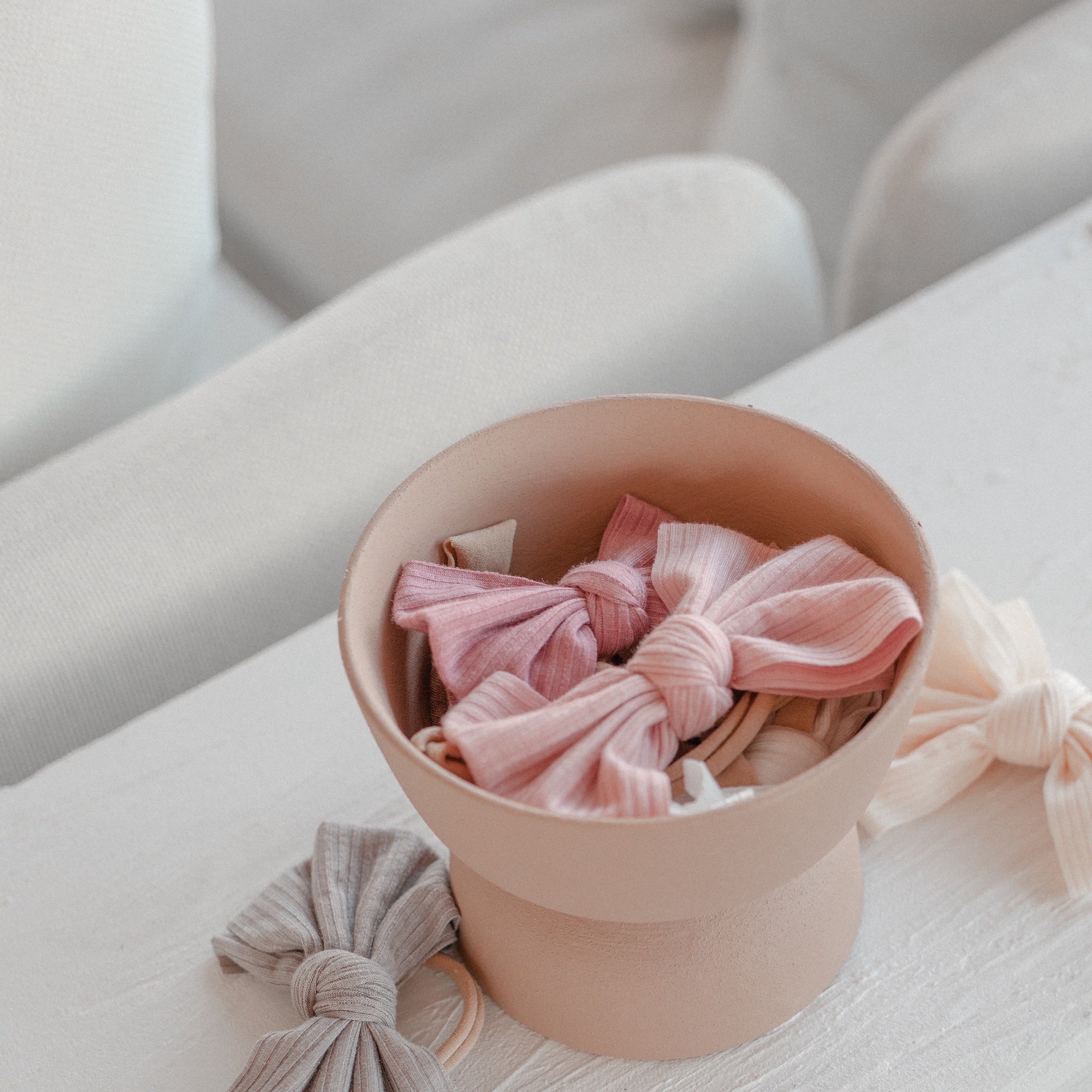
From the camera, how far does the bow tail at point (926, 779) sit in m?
0.48

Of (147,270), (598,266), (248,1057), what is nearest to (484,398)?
(598,266)

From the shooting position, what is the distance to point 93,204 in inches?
28.8

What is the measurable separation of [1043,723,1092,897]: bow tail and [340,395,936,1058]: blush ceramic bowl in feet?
0.26

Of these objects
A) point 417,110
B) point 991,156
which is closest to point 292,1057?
point 991,156

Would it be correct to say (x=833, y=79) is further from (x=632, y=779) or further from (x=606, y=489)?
(x=632, y=779)

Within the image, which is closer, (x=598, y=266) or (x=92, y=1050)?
(x=92, y=1050)

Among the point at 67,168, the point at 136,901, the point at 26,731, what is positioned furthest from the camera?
the point at 67,168

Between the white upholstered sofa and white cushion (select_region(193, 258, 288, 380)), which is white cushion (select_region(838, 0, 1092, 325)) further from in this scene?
white cushion (select_region(193, 258, 288, 380))

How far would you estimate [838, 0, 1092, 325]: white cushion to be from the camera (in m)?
0.78

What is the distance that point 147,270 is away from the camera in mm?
780

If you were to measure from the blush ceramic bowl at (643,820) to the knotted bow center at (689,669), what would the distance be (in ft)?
0.12

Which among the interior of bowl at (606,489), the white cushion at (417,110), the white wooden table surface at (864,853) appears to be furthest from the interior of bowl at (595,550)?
the white cushion at (417,110)

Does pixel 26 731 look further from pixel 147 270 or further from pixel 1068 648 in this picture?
pixel 1068 648

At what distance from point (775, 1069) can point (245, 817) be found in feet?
0.75
